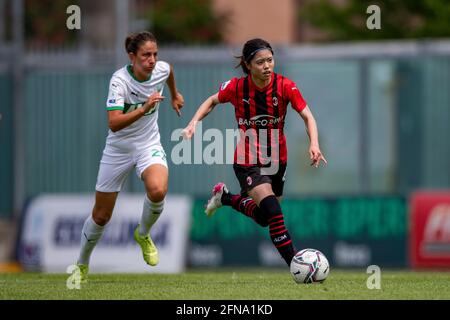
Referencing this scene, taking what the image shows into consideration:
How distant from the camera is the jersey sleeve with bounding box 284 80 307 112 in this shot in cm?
1167

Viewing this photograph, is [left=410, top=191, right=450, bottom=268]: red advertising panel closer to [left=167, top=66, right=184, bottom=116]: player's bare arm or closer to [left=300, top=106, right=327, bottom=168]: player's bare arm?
[left=167, top=66, right=184, bottom=116]: player's bare arm

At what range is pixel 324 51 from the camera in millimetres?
24766

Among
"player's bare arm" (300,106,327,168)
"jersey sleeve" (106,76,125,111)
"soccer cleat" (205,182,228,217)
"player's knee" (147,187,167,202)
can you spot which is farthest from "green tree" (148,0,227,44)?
"player's bare arm" (300,106,327,168)

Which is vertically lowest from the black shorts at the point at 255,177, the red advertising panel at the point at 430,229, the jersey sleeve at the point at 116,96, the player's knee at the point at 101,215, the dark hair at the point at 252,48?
the red advertising panel at the point at 430,229

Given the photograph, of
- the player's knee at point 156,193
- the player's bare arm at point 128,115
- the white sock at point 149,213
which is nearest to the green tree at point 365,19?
the white sock at point 149,213

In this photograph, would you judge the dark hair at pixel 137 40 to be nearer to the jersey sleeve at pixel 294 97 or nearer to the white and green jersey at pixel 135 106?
the white and green jersey at pixel 135 106

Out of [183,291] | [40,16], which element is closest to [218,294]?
[183,291]

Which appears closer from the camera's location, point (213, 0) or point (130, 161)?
point (130, 161)

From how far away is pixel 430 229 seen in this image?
66.9 ft

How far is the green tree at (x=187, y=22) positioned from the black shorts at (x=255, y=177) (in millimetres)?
26011

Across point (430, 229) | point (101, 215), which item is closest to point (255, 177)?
point (101, 215)

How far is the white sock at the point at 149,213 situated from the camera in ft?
40.9
